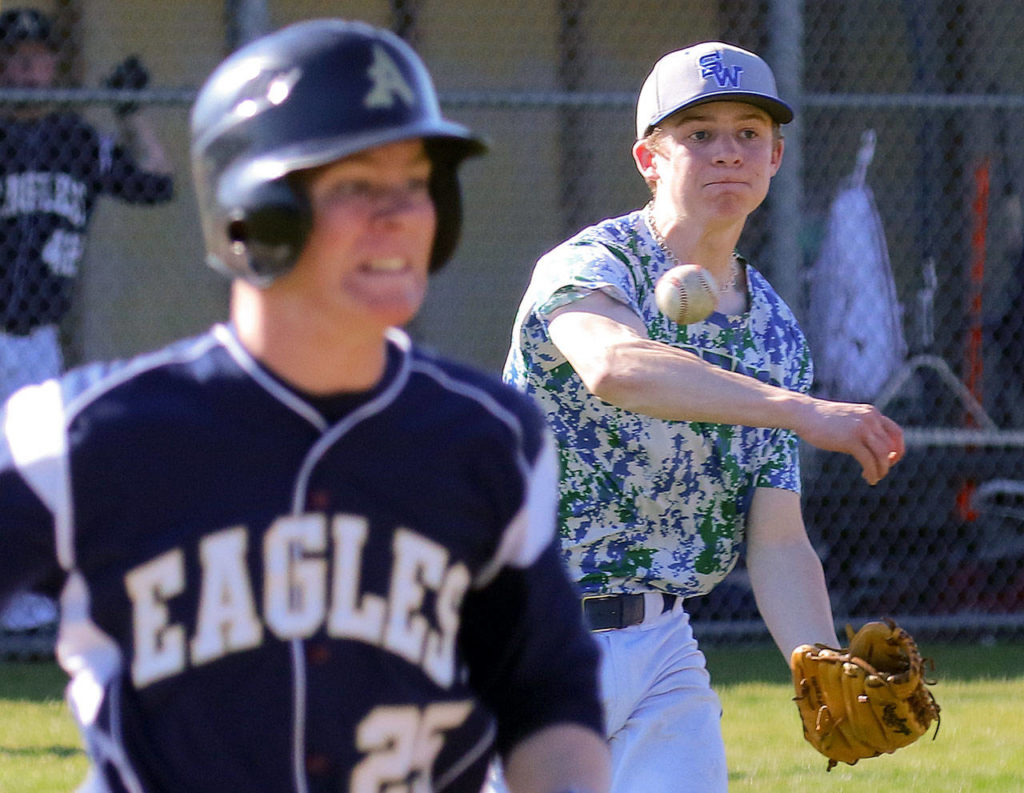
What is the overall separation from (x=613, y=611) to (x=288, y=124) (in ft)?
5.65

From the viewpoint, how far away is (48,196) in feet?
23.9

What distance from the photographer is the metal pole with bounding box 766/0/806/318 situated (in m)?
7.46

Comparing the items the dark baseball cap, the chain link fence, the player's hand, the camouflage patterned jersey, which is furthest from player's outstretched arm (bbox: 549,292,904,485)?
the dark baseball cap

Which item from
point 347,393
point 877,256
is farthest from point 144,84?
point 347,393

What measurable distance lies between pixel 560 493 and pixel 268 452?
1.55 m

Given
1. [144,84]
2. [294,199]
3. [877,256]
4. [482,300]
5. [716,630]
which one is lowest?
[716,630]

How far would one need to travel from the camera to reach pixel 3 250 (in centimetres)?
732

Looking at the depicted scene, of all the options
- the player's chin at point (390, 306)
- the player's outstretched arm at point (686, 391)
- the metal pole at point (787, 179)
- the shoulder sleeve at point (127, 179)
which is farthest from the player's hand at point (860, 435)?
the shoulder sleeve at point (127, 179)

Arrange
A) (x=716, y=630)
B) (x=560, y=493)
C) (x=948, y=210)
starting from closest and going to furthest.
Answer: (x=560, y=493) < (x=716, y=630) < (x=948, y=210)

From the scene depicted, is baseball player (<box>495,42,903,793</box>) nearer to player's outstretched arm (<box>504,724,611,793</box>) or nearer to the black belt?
the black belt

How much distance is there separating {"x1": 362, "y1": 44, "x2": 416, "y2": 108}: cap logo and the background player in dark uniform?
534 centimetres

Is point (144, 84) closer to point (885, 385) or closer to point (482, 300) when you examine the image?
point (482, 300)

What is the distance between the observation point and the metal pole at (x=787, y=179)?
7465mm

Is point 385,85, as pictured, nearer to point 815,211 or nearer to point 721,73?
point 721,73
